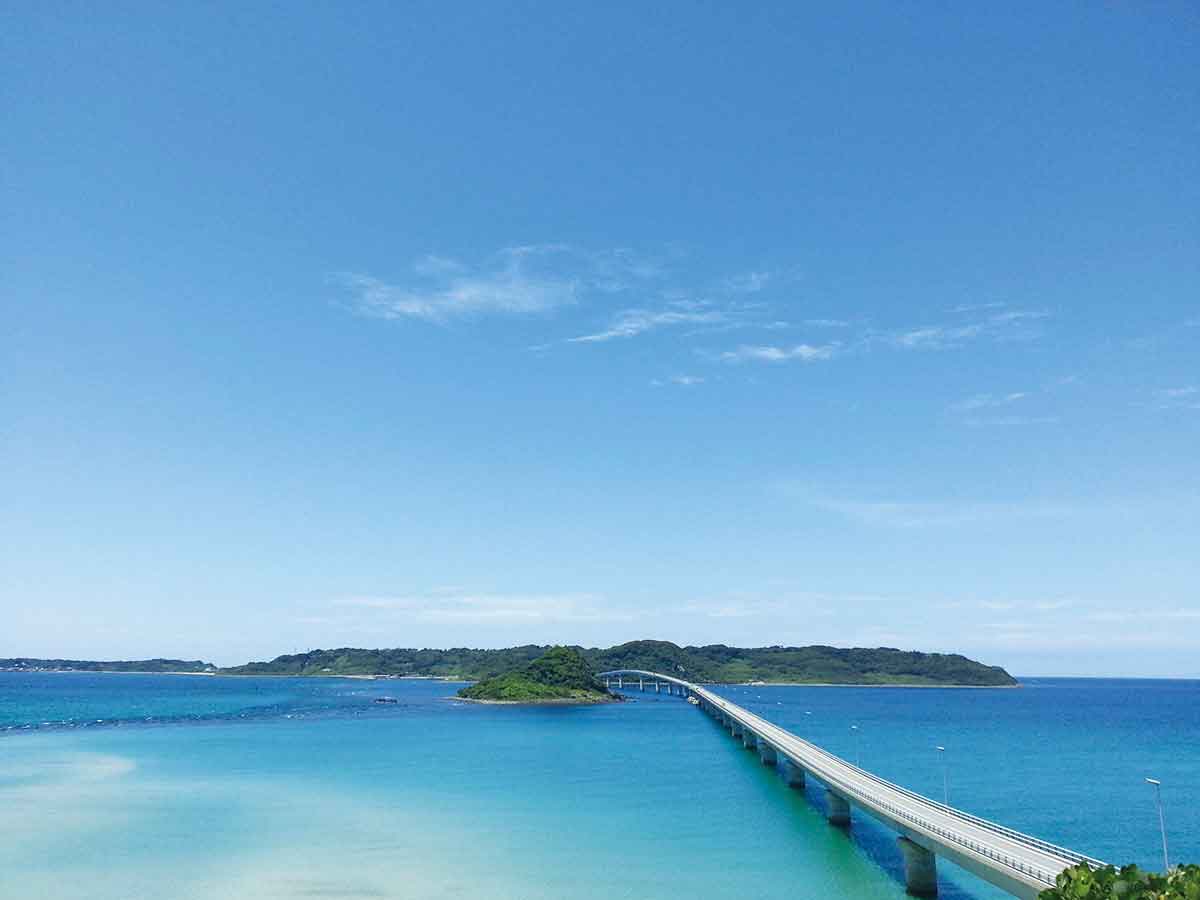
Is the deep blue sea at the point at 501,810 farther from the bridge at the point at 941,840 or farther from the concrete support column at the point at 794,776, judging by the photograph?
the concrete support column at the point at 794,776

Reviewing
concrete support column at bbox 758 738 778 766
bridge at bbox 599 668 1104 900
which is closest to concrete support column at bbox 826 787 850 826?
bridge at bbox 599 668 1104 900

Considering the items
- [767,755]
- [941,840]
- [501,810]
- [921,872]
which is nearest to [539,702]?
[767,755]

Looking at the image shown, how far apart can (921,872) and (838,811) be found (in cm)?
1839

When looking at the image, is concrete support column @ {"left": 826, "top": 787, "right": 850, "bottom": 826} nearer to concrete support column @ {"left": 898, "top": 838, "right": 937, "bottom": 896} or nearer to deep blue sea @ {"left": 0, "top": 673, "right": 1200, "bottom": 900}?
deep blue sea @ {"left": 0, "top": 673, "right": 1200, "bottom": 900}

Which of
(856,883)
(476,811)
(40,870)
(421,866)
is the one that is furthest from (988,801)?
(40,870)

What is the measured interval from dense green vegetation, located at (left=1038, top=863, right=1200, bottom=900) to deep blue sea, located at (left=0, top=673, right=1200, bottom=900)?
20.5 metres

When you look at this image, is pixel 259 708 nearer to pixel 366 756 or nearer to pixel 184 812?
pixel 366 756

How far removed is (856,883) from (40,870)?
4301cm

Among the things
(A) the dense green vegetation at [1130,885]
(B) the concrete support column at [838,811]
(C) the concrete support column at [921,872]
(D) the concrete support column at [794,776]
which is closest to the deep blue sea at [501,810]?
(C) the concrete support column at [921,872]

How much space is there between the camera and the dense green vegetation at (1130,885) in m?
19.9

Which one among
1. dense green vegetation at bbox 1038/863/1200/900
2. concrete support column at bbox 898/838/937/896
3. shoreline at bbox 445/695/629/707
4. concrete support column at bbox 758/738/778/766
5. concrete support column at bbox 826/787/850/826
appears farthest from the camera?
shoreline at bbox 445/695/629/707

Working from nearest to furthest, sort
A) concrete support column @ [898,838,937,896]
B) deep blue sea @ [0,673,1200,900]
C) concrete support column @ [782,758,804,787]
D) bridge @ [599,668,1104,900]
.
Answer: bridge @ [599,668,1104,900] → concrete support column @ [898,838,937,896] → deep blue sea @ [0,673,1200,900] → concrete support column @ [782,758,804,787]

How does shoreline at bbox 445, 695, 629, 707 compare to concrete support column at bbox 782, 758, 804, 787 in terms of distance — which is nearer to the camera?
concrete support column at bbox 782, 758, 804, 787

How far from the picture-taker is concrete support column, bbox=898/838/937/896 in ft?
130
